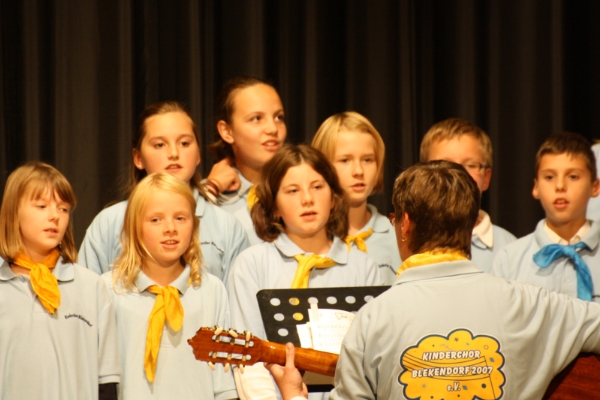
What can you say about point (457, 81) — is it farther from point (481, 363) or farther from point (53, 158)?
point (481, 363)

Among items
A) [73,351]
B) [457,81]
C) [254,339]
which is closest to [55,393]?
[73,351]

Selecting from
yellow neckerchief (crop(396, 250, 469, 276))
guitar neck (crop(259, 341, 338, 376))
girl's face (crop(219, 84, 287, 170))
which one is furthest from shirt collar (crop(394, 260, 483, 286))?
girl's face (crop(219, 84, 287, 170))

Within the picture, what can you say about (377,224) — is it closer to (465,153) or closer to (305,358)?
(465,153)

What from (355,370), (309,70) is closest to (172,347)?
(355,370)

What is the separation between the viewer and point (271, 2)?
448 cm

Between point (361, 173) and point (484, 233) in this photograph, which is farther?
point (484, 233)

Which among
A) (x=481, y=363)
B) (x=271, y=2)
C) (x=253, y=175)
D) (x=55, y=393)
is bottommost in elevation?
(x=55, y=393)

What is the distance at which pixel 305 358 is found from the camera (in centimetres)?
231

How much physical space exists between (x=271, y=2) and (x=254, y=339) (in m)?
2.69

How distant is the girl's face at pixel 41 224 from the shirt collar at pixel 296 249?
0.80m

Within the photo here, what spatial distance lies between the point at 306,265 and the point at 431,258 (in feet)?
3.54

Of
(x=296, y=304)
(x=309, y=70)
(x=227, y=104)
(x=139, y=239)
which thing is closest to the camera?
(x=296, y=304)

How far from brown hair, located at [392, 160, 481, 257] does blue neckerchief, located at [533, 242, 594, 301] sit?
134 cm

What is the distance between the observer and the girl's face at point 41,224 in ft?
9.52
